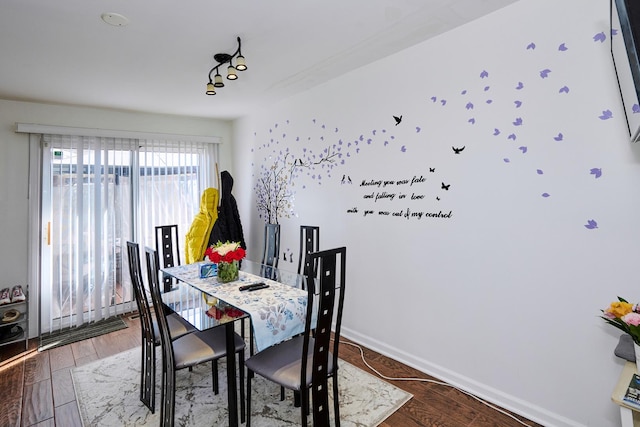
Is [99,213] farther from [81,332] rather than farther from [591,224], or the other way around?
[591,224]

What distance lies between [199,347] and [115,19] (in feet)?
6.39

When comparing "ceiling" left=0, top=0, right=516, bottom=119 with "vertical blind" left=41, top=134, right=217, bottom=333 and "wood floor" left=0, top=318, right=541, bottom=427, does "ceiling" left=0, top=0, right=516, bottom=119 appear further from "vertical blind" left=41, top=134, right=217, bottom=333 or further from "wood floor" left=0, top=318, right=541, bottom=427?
"wood floor" left=0, top=318, right=541, bottom=427

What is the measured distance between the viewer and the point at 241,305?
185 centimetres

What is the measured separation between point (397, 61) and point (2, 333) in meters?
4.11

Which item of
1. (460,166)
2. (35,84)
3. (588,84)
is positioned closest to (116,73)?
(35,84)

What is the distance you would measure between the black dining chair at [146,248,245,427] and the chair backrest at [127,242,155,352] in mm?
181

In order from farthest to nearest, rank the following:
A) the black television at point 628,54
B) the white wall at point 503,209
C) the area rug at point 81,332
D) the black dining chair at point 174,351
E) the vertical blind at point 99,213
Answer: the vertical blind at point 99,213 → the area rug at point 81,332 → the black dining chair at point 174,351 → the white wall at point 503,209 → the black television at point 628,54

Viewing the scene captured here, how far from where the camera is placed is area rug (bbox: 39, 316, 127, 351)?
303cm

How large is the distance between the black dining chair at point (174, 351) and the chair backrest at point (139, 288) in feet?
0.59

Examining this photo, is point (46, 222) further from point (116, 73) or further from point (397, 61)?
point (397, 61)

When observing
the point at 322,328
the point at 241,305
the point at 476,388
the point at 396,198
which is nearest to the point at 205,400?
the point at 241,305

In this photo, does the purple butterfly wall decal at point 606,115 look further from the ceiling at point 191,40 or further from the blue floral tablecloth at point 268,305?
the blue floral tablecloth at point 268,305

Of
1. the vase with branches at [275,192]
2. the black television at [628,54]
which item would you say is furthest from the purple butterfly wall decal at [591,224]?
the vase with branches at [275,192]

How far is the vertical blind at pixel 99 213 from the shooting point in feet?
10.7
